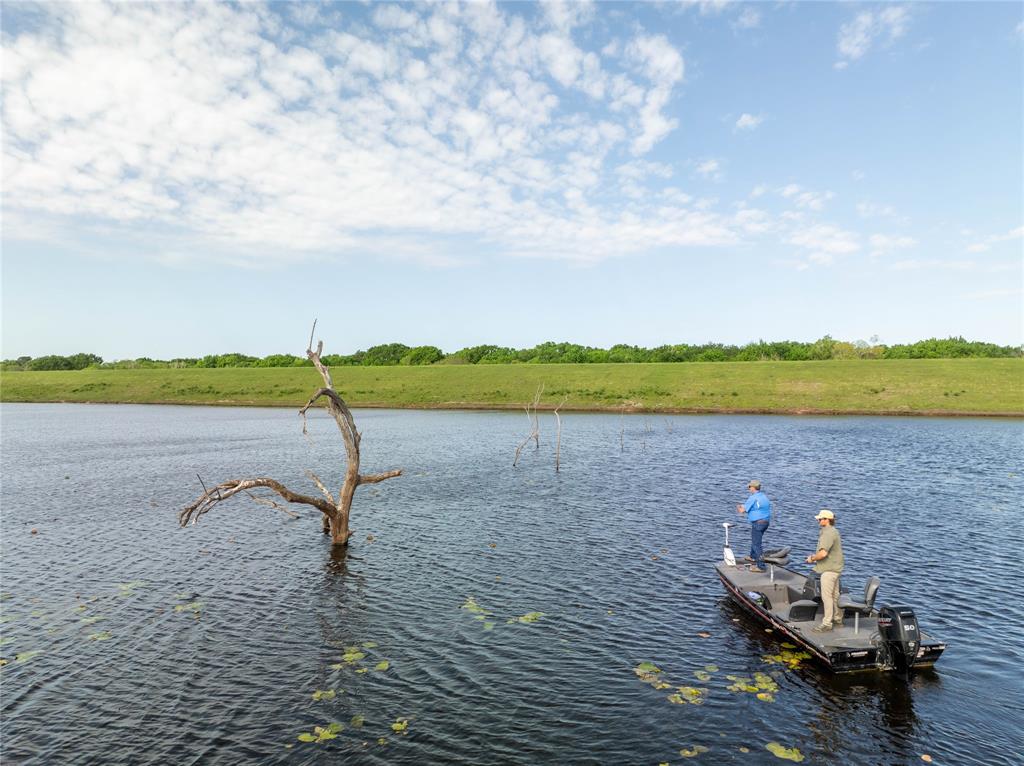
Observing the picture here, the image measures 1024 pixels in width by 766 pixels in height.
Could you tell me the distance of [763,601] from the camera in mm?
20141

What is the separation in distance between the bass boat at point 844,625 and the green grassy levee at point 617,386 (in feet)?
299

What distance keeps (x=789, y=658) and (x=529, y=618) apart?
314 inches

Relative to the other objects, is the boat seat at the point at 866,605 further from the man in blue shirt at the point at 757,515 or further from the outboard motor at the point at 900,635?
the man in blue shirt at the point at 757,515

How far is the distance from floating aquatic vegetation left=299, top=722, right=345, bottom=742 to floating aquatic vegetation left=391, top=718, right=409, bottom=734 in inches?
48.7

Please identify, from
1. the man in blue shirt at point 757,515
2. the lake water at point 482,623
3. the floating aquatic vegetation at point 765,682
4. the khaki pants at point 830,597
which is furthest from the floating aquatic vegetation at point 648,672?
the man in blue shirt at point 757,515

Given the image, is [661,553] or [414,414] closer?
[661,553]

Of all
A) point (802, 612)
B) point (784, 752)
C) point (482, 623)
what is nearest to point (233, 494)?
point (482, 623)

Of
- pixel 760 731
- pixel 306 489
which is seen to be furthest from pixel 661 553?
pixel 306 489

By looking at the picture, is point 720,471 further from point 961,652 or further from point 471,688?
point 471,688

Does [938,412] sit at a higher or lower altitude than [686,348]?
lower

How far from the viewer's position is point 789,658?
1762 centimetres

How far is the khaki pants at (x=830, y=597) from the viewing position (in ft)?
59.0

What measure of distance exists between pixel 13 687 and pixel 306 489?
27112 mm

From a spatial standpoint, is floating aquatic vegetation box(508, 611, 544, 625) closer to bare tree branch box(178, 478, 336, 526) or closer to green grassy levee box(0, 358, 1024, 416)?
bare tree branch box(178, 478, 336, 526)
